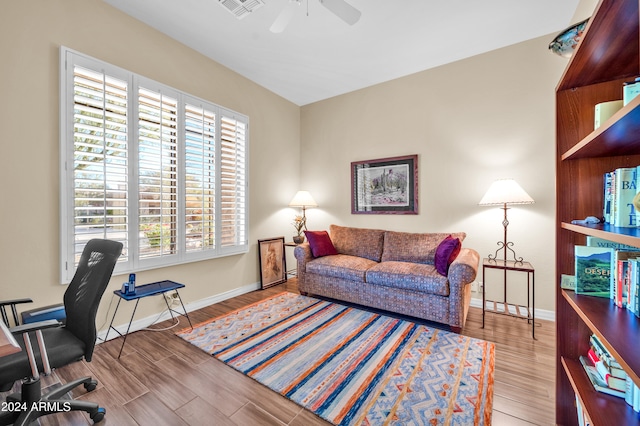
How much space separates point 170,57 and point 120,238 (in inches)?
78.4

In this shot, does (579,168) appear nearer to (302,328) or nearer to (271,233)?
(302,328)

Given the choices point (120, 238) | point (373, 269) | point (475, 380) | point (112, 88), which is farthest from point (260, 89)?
point (475, 380)

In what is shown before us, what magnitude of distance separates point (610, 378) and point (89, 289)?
2572mm

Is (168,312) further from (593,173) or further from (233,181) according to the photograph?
(593,173)

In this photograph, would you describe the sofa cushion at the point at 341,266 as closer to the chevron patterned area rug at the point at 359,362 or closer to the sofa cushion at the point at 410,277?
the sofa cushion at the point at 410,277

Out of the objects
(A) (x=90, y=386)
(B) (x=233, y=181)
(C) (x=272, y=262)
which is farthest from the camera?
(C) (x=272, y=262)

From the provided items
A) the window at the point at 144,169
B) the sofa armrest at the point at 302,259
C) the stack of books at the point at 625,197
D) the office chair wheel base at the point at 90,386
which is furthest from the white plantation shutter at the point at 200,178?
the stack of books at the point at 625,197

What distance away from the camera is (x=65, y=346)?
1.42 m

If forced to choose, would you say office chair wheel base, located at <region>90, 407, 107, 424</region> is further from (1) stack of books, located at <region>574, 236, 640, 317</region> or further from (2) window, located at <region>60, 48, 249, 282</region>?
(1) stack of books, located at <region>574, 236, 640, 317</region>

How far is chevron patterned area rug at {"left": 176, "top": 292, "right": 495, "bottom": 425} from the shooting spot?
1.60m

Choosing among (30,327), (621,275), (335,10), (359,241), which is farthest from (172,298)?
(621,275)

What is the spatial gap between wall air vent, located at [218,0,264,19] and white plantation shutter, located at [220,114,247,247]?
134 cm

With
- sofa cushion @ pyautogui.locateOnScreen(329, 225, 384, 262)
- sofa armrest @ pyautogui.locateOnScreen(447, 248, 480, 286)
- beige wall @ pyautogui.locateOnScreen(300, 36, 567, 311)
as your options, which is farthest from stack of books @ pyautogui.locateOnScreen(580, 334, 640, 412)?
sofa cushion @ pyautogui.locateOnScreen(329, 225, 384, 262)

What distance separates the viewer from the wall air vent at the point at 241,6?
2.17 meters
